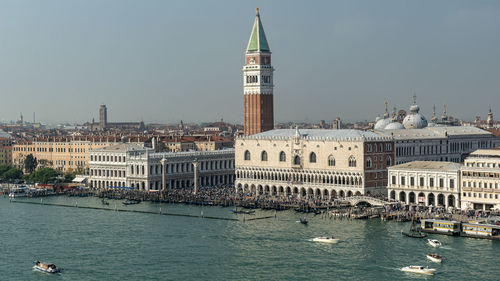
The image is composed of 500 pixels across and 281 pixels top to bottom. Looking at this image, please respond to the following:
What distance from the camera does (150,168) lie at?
2537 inches

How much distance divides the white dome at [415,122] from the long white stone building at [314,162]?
11926 millimetres

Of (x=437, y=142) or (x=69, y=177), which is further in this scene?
(x=69, y=177)

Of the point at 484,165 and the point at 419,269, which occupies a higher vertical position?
the point at 484,165

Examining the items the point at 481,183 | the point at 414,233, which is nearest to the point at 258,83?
the point at 481,183

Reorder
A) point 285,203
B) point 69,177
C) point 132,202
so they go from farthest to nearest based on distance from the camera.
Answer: point 69,177
point 132,202
point 285,203

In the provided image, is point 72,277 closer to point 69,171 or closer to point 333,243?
point 333,243

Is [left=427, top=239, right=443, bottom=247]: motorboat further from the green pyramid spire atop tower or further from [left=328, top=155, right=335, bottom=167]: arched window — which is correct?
the green pyramid spire atop tower

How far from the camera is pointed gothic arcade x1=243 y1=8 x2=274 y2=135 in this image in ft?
229

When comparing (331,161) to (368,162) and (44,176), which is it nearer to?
(368,162)

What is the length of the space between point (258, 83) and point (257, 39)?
3.68 metres

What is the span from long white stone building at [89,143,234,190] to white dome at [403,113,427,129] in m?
15.3

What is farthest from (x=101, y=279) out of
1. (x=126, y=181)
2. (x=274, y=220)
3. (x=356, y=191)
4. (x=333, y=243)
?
(x=126, y=181)

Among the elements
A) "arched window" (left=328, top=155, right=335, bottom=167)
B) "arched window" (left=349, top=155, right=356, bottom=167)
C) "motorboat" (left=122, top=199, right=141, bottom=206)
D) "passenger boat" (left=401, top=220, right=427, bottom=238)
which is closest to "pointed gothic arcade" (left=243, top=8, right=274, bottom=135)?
"arched window" (left=328, top=155, right=335, bottom=167)

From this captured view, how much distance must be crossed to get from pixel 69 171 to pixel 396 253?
43835 millimetres
